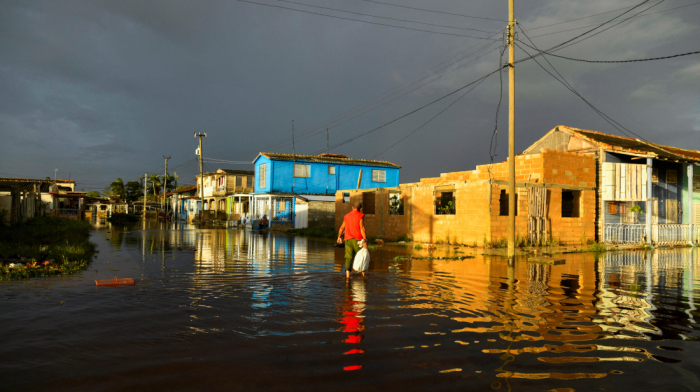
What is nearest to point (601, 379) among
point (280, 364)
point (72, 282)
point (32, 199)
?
point (280, 364)

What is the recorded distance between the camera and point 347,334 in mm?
5469

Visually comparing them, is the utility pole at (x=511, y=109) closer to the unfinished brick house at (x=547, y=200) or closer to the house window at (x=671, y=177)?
the unfinished brick house at (x=547, y=200)

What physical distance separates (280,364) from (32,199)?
111ft

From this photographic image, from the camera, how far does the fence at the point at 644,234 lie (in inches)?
850

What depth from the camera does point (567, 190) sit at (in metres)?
21.2

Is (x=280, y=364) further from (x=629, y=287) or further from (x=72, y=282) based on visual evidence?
(x=629, y=287)

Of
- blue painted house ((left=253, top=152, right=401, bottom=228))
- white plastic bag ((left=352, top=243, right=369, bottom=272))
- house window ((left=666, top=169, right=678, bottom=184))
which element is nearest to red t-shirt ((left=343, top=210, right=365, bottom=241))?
white plastic bag ((left=352, top=243, right=369, bottom=272))

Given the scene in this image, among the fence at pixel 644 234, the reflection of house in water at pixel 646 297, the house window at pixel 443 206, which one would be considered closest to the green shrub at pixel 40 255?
the reflection of house in water at pixel 646 297

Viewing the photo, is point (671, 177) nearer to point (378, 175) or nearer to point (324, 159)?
point (378, 175)

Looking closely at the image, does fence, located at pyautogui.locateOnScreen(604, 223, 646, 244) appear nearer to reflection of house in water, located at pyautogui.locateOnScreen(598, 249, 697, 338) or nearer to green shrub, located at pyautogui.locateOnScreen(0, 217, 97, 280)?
reflection of house in water, located at pyautogui.locateOnScreen(598, 249, 697, 338)

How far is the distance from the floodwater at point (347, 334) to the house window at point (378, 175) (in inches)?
1413

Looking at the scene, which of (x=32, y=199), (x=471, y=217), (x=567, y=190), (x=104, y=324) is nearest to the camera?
(x=104, y=324)

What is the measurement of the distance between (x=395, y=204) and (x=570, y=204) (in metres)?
9.19

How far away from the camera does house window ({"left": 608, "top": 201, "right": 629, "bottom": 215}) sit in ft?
72.7
